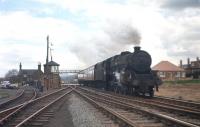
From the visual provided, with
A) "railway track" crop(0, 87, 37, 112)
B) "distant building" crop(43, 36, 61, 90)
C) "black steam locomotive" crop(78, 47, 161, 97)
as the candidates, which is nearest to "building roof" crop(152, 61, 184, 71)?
"distant building" crop(43, 36, 61, 90)

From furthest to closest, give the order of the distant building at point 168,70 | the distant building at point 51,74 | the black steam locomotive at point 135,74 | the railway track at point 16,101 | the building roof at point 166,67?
the building roof at point 166,67, the distant building at point 168,70, the distant building at point 51,74, the black steam locomotive at point 135,74, the railway track at point 16,101

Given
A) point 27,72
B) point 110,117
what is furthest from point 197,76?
point 27,72

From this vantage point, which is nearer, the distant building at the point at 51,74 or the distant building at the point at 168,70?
the distant building at the point at 51,74

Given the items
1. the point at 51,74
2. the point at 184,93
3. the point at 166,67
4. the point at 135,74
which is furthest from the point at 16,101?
the point at 166,67

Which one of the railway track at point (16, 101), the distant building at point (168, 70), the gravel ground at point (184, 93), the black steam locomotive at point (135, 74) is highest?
the distant building at point (168, 70)

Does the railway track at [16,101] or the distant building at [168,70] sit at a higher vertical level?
the distant building at [168,70]

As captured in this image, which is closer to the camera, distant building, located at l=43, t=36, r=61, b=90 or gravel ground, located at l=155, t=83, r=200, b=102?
gravel ground, located at l=155, t=83, r=200, b=102

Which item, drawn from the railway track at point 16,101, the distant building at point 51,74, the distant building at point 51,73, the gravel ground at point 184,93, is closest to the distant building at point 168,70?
the distant building at point 51,74

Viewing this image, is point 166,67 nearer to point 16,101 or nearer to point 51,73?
point 51,73

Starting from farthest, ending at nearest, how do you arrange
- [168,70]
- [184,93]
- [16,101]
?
[168,70] < [184,93] < [16,101]

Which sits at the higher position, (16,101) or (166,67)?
(166,67)

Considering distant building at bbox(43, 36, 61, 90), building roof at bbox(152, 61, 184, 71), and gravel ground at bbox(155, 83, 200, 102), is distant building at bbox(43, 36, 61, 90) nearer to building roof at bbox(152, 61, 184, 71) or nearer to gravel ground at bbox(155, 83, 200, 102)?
gravel ground at bbox(155, 83, 200, 102)

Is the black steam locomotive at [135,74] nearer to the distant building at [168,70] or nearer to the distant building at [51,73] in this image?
the distant building at [51,73]

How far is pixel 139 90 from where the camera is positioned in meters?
30.2
